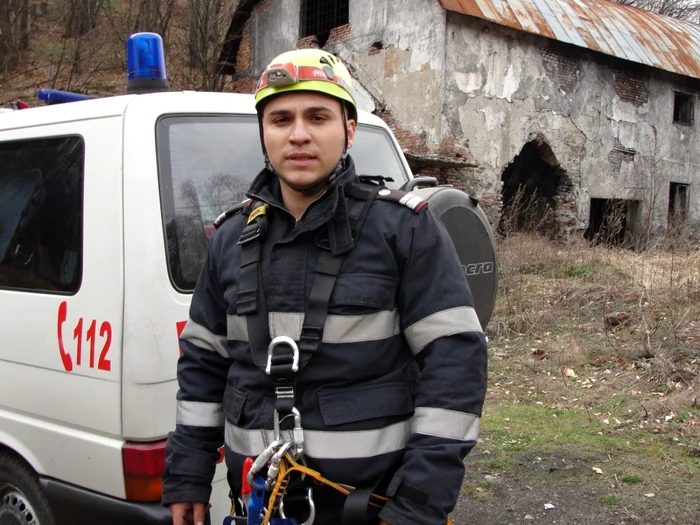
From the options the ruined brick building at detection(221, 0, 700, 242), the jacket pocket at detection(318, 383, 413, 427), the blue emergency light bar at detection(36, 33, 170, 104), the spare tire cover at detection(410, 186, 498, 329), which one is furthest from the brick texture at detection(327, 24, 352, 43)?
the jacket pocket at detection(318, 383, 413, 427)

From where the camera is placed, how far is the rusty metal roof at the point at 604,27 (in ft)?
44.6

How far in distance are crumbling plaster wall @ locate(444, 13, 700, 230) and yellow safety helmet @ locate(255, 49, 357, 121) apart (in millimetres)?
12159

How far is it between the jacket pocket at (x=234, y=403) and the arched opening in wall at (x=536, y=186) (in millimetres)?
13429

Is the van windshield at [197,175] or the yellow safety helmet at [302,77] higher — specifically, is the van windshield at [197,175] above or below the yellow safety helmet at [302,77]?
below

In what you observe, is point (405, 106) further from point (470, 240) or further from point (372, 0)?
point (470, 240)

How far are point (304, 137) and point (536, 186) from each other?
15625mm

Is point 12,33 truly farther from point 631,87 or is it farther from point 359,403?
point 359,403

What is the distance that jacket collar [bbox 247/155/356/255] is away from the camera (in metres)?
1.65

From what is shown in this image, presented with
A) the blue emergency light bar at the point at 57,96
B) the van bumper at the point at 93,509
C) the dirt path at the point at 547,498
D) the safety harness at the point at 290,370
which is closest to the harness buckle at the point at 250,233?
the safety harness at the point at 290,370

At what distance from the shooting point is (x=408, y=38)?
1395cm

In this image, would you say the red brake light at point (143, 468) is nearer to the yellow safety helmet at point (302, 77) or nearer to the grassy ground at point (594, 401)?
the yellow safety helmet at point (302, 77)

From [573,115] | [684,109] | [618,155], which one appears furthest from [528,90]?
[684,109]

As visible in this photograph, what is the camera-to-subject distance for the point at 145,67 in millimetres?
3039

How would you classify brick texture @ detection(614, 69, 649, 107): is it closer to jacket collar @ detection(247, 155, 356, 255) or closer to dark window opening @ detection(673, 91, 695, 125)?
dark window opening @ detection(673, 91, 695, 125)
